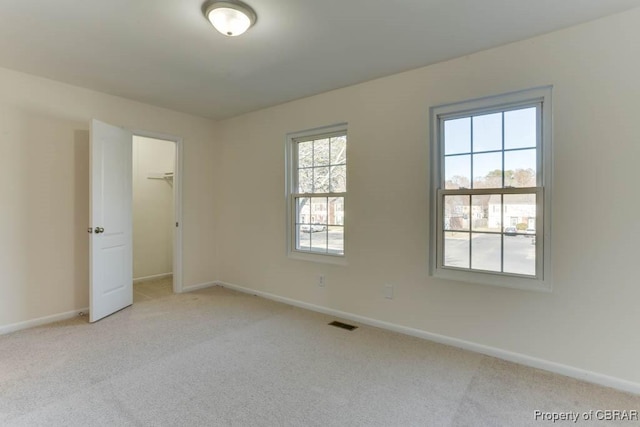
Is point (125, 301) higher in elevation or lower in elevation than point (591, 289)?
lower

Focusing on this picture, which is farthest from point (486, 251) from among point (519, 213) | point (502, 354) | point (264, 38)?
point (264, 38)

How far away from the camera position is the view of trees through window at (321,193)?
11.6 feet

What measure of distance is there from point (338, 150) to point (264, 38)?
148 centimetres

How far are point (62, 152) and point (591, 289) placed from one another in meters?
Answer: 4.90

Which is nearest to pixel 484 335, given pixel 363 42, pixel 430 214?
pixel 430 214

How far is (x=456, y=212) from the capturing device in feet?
9.20

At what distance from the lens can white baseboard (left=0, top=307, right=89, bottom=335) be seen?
117 inches

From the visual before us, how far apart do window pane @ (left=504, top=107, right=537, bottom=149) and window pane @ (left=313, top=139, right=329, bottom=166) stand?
5.97 ft

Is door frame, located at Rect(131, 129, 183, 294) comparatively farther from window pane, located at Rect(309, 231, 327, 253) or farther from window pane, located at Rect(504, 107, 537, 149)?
window pane, located at Rect(504, 107, 537, 149)

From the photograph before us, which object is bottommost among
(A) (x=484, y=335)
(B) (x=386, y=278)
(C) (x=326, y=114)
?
(A) (x=484, y=335)

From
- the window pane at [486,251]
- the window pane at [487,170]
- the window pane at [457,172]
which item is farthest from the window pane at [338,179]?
the window pane at [486,251]

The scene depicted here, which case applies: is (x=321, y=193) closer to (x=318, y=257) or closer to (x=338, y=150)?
(x=338, y=150)

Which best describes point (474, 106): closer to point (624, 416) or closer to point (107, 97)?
point (624, 416)

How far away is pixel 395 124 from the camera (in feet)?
9.94
